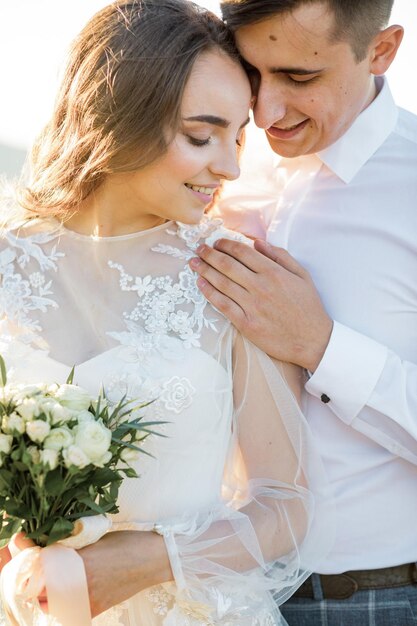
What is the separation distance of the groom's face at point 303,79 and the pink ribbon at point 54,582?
5.02ft

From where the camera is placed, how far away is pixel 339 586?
2.92 metres

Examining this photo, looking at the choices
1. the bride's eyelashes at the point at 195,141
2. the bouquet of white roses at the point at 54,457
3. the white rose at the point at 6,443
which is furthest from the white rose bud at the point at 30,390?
the bride's eyelashes at the point at 195,141

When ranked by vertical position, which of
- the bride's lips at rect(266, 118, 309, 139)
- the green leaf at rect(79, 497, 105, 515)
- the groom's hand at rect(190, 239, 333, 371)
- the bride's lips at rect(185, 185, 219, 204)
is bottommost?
the green leaf at rect(79, 497, 105, 515)

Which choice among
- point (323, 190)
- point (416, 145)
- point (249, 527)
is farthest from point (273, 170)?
point (249, 527)

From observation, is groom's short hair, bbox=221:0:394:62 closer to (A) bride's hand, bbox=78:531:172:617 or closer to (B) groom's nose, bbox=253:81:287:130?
(B) groom's nose, bbox=253:81:287:130

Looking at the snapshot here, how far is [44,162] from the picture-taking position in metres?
3.16

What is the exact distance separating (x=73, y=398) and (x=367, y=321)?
108 cm

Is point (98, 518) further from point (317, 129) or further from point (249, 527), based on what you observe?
point (317, 129)

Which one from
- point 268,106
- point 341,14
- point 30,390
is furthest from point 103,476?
point 341,14

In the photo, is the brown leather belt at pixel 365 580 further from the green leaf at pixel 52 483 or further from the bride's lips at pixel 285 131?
the bride's lips at pixel 285 131

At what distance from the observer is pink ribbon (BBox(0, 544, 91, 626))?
93.7 inches

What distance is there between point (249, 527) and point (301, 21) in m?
1.58

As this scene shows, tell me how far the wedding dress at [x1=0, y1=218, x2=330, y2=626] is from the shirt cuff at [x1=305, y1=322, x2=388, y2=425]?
13cm

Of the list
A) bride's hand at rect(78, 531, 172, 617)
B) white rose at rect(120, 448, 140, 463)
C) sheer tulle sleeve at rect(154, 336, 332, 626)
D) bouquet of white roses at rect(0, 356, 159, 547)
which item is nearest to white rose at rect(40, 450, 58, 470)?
Answer: bouquet of white roses at rect(0, 356, 159, 547)
